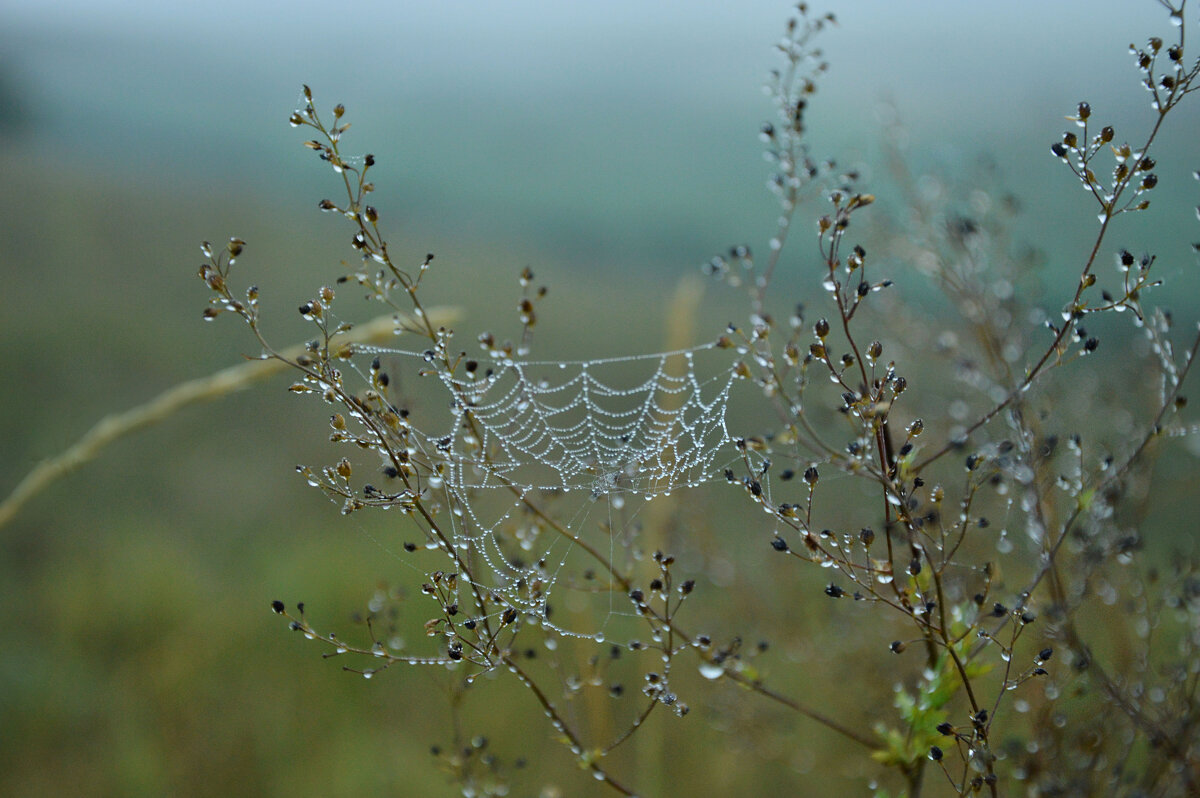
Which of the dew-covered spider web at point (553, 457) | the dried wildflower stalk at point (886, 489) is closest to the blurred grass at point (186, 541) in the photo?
the dew-covered spider web at point (553, 457)

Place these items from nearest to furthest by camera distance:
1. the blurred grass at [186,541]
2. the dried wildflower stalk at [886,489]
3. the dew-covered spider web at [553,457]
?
the dried wildflower stalk at [886,489] < the dew-covered spider web at [553,457] < the blurred grass at [186,541]

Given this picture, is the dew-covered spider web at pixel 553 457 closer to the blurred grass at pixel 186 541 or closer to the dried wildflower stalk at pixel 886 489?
the dried wildflower stalk at pixel 886 489

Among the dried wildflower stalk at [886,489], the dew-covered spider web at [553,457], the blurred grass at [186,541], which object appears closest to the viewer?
the dried wildflower stalk at [886,489]

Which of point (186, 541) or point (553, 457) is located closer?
point (553, 457)

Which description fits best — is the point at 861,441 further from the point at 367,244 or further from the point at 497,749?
the point at 497,749

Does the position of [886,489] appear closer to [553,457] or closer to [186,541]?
[553,457]

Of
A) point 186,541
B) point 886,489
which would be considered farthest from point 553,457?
point 186,541

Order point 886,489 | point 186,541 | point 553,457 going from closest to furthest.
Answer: point 886,489 → point 553,457 → point 186,541

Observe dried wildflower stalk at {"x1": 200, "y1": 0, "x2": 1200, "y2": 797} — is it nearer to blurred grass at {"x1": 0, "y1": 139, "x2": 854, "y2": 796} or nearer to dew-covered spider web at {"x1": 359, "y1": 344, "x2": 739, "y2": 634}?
dew-covered spider web at {"x1": 359, "y1": 344, "x2": 739, "y2": 634}
